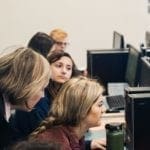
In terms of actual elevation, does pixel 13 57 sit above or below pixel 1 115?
above

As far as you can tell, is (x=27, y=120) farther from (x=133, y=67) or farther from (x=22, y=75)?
(x=133, y=67)

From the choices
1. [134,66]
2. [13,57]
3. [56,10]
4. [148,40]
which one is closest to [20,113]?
[13,57]

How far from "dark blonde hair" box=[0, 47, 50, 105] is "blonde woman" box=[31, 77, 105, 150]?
0.45 ft

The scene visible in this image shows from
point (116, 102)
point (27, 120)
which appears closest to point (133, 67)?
point (116, 102)

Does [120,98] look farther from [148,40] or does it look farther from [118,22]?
[118,22]

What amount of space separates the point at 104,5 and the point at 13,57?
3.33 m

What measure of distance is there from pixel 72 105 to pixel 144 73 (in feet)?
3.41

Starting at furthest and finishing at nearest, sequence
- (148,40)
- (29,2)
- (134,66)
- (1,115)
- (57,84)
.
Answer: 1. (29,2)
2. (148,40)
3. (134,66)
4. (57,84)
5. (1,115)

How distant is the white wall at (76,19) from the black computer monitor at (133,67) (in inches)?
67.5

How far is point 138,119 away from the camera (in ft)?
6.73

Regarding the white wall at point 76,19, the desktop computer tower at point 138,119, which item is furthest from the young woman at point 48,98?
the white wall at point 76,19

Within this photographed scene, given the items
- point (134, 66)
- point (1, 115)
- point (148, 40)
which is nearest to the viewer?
point (1, 115)

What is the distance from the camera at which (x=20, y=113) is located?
2609mm

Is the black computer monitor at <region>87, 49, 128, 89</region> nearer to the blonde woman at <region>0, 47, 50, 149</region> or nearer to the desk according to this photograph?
the desk
